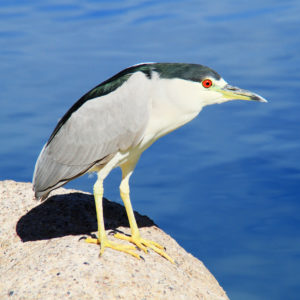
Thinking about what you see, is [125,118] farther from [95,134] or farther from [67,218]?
[67,218]

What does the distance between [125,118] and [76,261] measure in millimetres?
1369

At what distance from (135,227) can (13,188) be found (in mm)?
2063

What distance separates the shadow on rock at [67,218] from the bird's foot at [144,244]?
348 millimetres

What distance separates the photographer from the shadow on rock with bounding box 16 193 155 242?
6.75 m

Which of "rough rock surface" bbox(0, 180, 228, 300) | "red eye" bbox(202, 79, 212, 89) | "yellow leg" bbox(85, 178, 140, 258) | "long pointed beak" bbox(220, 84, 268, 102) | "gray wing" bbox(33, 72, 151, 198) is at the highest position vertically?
"red eye" bbox(202, 79, 212, 89)

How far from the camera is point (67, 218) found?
6.97 meters

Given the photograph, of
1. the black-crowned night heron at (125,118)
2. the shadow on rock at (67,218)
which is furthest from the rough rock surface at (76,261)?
the black-crowned night heron at (125,118)

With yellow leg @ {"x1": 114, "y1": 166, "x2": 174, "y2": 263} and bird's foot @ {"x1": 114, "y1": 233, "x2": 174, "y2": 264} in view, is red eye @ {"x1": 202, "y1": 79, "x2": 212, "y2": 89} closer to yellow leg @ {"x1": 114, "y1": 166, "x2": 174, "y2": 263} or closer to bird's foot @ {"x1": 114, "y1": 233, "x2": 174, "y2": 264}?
yellow leg @ {"x1": 114, "y1": 166, "x2": 174, "y2": 263}

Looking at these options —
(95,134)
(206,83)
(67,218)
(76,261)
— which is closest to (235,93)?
(206,83)

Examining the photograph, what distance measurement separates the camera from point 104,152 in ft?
19.3

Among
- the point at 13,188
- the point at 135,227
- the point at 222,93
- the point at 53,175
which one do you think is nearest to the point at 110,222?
the point at 135,227

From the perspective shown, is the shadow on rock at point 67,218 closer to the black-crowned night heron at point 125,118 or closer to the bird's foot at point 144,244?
the bird's foot at point 144,244

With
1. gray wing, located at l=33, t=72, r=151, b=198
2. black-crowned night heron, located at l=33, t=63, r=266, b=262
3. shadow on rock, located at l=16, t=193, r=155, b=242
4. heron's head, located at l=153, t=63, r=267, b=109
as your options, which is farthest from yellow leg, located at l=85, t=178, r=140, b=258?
heron's head, located at l=153, t=63, r=267, b=109

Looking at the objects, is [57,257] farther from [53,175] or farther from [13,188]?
[13,188]
